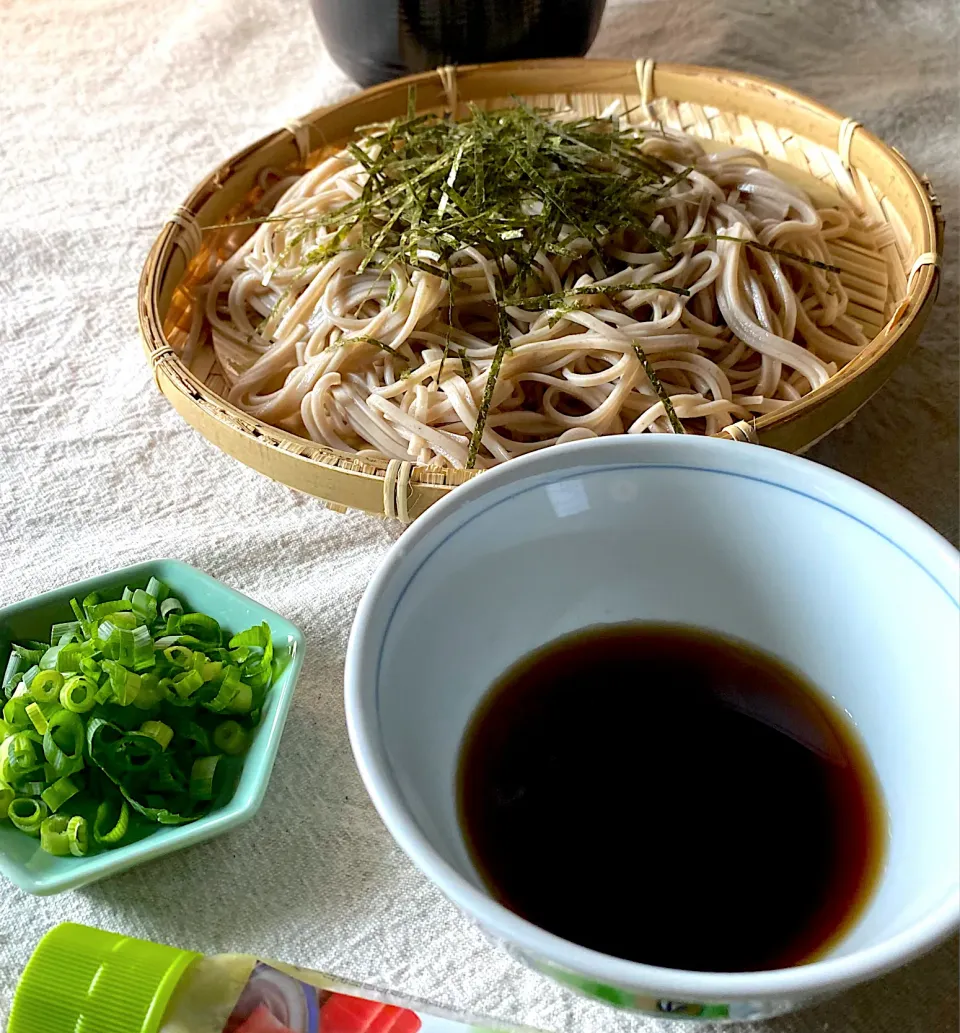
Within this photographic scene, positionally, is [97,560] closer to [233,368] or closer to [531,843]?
[233,368]

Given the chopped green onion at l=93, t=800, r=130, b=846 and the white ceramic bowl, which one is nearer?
the white ceramic bowl

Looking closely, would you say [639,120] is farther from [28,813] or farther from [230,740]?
[28,813]

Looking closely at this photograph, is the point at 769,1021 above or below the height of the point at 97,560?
below

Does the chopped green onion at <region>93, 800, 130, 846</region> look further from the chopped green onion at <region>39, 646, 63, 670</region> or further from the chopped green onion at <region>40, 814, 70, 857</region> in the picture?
the chopped green onion at <region>39, 646, 63, 670</region>

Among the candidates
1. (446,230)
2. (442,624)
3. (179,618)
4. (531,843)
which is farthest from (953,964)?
(446,230)

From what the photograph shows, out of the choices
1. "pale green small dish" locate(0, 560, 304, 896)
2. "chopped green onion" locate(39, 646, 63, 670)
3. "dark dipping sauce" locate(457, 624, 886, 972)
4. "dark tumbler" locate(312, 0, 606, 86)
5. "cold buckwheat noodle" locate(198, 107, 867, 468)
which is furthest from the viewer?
"dark tumbler" locate(312, 0, 606, 86)

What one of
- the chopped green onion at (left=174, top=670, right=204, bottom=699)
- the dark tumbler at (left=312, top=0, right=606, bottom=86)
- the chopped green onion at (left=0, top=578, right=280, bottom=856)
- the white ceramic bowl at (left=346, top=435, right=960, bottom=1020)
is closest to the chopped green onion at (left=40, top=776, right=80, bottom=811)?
the chopped green onion at (left=0, top=578, right=280, bottom=856)

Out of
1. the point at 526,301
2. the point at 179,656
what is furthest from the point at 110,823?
the point at 526,301
